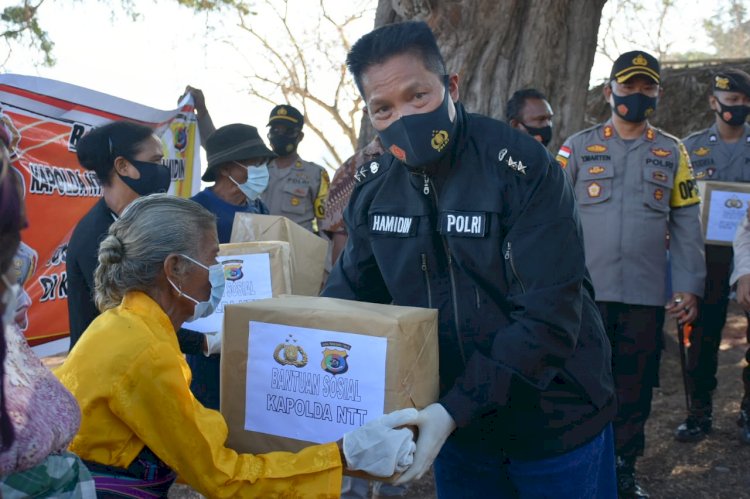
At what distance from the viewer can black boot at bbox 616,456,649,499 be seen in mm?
4523

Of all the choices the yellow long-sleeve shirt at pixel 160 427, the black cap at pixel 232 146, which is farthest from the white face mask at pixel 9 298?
the black cap at pixel 232 146

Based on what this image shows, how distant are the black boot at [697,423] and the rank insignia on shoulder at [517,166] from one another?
4.10 m

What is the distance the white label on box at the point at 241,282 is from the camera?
352cm

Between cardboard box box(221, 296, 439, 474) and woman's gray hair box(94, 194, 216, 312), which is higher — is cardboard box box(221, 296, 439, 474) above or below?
below

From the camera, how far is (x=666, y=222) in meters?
4.56

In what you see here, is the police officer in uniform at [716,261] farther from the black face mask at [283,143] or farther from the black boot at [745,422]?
the black face mask at [283,143]

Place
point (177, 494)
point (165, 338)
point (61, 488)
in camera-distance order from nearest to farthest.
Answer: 1. point (61, 488)
2. point (165, 338)
3. point (177, 494)

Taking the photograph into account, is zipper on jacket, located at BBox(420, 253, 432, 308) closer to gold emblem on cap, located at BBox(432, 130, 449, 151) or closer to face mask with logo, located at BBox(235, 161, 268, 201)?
gold emblem on cap, located at BBox(432, 130, 449, 151)

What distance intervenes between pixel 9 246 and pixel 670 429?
5477mm

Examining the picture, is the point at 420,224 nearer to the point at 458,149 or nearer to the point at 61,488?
the point at 458,149

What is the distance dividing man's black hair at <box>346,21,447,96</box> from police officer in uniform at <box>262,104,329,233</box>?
13.7 feet

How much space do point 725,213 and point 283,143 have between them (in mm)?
3356

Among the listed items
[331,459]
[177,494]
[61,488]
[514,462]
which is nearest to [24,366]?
[61,488]

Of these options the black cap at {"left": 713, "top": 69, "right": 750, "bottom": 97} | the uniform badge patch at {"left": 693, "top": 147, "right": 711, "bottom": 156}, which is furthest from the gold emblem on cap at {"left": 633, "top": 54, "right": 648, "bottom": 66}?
the uniform badge patch at {"left": 693, "top": 147, "right": 711, "bottom": 156}
